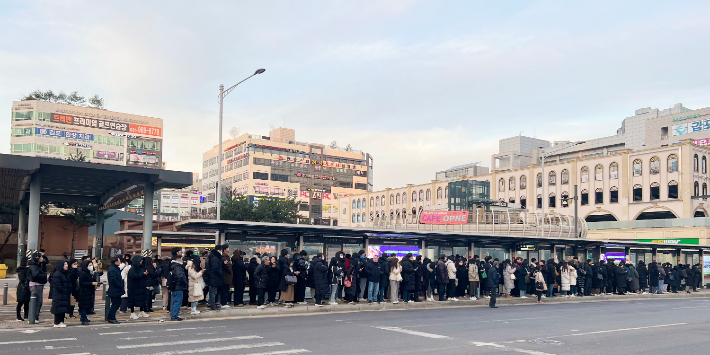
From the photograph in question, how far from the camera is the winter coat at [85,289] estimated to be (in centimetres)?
1407

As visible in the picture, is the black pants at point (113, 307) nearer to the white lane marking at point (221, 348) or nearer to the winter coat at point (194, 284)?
the winter coat at point (194, 284)

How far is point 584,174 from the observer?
7600 cm

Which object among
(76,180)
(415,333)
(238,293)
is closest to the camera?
(415,333)

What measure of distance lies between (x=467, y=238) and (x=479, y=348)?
1430cm

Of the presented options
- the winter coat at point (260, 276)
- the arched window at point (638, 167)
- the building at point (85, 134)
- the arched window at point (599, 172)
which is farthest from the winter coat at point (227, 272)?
the building at point (85, 134)

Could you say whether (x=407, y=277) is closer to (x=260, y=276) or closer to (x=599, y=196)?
(x=260, y=276)

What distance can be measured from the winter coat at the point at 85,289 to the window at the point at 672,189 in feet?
218

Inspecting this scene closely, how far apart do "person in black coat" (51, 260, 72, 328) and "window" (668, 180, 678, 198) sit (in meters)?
67.1

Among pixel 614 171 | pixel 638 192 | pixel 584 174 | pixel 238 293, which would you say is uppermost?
pixel 614 171

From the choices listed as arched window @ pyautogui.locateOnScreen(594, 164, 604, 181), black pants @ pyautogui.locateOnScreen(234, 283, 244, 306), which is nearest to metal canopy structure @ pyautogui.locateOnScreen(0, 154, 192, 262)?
black pants @ pyautogui.locateOnScreen(234, 283, 244, 306)

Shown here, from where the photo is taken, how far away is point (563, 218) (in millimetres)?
49062

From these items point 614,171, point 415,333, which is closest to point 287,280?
point 415,333

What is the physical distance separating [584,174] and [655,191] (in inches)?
377

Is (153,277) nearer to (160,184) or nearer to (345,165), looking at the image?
(160,184)
